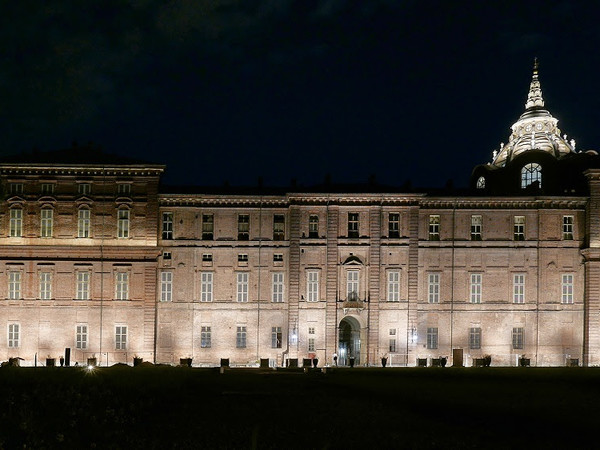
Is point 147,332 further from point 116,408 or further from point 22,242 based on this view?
point 116,408

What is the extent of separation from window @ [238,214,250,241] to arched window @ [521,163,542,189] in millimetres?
26787

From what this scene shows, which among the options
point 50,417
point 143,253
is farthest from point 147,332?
point 50,417

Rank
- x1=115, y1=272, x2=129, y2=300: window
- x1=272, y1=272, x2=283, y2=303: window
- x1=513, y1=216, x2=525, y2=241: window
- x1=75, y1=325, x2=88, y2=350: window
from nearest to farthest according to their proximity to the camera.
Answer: x1=75, y1=325, x2=88, y2=350: window → x1=115, y1=272, x2=129, y2=300: window → x1=272, y1=272, x2=283, y2=303: window → x1=513, y1=216, x2=525, y2=241: window

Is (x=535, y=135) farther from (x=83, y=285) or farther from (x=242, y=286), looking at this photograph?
(x=83, y=285)

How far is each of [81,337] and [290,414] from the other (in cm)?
3516

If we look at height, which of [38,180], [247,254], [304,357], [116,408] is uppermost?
[38,180]

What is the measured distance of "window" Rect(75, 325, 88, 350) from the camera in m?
53.2

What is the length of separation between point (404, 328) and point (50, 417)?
38.5 meters

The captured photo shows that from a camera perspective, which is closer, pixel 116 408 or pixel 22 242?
pixel 116 408

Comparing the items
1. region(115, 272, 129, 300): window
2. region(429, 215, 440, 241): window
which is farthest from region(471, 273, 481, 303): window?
region(115, 272, 129, 300): window

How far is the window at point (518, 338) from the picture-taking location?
180 feet

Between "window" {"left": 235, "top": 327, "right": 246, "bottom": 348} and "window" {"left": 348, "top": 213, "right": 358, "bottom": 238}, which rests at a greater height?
"window" {"left": 348, "top": 213, "right": 358, "bottom": 238}

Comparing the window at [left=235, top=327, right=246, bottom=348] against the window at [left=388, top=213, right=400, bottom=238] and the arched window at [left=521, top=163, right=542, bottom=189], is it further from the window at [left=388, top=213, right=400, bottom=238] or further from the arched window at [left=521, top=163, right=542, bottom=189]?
the arched window at [left=521, top=163, right=542, bottom=189]

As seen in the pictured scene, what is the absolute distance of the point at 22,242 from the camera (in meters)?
53.8
